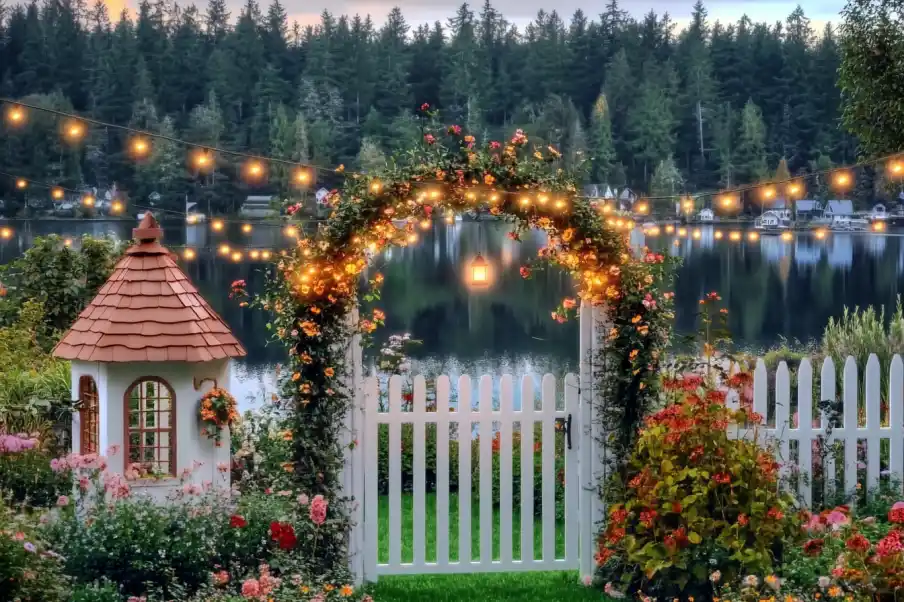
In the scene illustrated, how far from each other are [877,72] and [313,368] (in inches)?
360

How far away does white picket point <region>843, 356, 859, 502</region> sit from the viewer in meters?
6.48

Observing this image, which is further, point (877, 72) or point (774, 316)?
point (774, 316)

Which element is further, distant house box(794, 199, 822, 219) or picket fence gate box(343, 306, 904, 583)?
distant house box(794, 199, 822, 219)

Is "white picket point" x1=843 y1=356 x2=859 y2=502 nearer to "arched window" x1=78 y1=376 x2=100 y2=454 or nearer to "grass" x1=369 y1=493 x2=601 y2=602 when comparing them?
"grass" x1=369 y1=493 x2=601 y2=602

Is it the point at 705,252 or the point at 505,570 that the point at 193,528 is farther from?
the point at 705,252

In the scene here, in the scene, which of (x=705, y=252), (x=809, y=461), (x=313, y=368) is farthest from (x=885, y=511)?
(x=705, y=252)

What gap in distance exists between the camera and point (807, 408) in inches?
254

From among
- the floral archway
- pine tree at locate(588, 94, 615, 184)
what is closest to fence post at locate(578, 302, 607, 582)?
the floral archway

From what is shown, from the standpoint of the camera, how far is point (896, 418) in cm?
654

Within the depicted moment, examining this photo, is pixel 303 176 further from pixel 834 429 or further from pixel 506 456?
pixel 834 429

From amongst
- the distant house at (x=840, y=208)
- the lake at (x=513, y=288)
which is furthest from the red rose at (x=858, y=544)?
the distant house at (x=840, y=208)

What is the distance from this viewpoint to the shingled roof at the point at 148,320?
5.91m

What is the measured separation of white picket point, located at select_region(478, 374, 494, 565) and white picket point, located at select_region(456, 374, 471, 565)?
8 cm

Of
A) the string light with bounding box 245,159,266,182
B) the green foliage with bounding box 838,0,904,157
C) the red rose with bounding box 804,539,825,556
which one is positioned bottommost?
the red rose with bounding box 804,539,825,556
